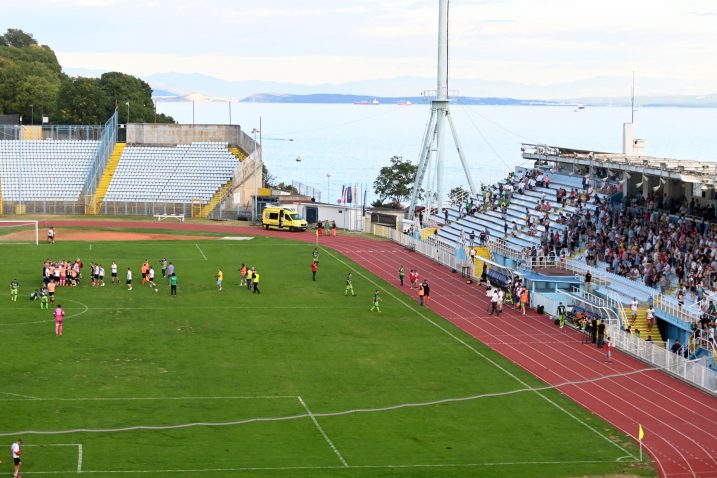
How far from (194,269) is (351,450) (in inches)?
1254

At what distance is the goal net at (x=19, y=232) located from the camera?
228 ft

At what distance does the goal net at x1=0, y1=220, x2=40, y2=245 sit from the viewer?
69438 millimetres

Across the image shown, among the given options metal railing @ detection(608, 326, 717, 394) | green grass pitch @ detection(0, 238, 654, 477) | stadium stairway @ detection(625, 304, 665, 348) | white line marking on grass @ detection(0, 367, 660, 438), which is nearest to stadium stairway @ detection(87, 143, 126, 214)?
green grass pitch @ detection(0, 238, 654, 477)

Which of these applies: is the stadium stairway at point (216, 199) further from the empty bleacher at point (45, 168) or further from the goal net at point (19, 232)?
the goal net at point (19, 232)

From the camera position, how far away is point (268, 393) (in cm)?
3522

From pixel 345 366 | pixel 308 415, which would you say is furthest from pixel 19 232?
pixel 308 415

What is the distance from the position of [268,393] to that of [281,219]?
149ft

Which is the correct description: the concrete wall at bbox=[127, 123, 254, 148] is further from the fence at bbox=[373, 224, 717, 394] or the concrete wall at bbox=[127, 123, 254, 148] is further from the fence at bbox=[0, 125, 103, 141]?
the fence at bbox=[373, 224, 717, 394]

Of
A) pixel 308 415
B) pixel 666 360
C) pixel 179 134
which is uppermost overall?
pixel 179 134

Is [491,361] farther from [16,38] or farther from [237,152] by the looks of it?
[16,38]

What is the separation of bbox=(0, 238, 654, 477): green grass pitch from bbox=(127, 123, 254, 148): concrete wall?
44.5m

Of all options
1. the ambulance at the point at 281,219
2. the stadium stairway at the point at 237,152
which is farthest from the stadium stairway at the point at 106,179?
the ambulance at the point at 281,219

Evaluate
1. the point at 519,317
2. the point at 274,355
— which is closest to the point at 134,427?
the point at 274,355

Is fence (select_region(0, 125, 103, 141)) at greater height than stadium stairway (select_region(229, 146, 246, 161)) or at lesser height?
greater
